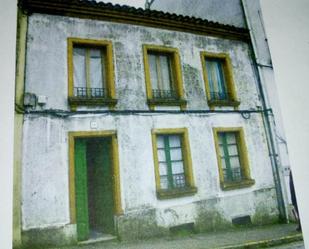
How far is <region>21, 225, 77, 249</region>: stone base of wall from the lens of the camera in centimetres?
190

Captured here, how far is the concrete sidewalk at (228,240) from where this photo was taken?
2.12 m

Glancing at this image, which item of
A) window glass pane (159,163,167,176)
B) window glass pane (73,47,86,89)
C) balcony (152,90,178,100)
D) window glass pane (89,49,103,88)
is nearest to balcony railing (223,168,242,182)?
window glass pane (159,163,167,176)

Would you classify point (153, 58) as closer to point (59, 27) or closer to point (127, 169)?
point (59, 27)

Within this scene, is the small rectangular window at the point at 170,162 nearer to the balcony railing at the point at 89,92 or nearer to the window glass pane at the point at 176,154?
the window glass pane at the point at 176,154

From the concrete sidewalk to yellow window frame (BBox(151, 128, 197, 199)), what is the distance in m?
0.31

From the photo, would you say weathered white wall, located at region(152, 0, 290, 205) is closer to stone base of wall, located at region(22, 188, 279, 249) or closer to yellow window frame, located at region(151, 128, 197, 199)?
stone base of wall, located at region(22, 188, 279, 249)

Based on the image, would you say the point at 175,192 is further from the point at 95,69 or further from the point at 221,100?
the point at 95,69

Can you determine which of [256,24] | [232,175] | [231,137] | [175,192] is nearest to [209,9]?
[256,24]

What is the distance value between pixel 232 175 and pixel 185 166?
41cm

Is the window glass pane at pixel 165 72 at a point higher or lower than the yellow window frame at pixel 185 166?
higher

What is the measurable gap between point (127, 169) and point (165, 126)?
1.62 ft

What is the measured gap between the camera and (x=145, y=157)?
2314 mm

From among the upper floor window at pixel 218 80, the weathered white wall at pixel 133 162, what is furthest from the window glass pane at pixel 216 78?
the weathered white wall at pixel 133 162

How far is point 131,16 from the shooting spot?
265 cm
